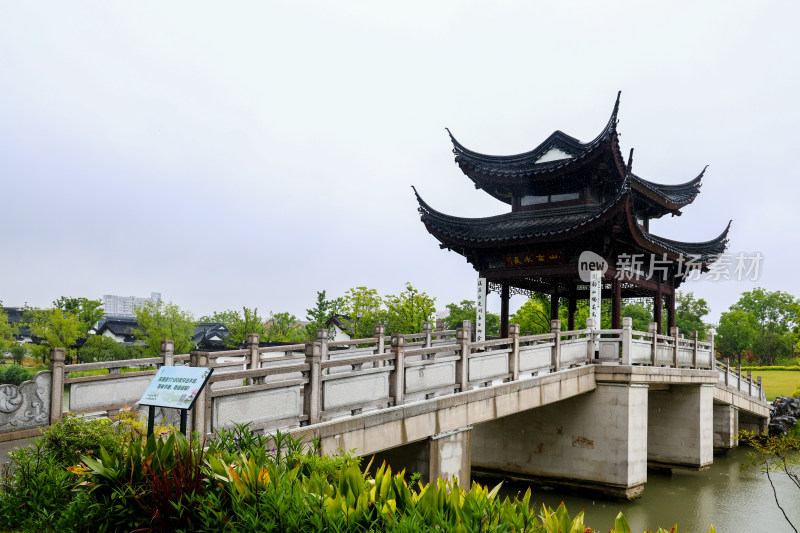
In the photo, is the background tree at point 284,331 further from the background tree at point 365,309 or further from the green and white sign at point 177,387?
the green and white sign at point 177,387

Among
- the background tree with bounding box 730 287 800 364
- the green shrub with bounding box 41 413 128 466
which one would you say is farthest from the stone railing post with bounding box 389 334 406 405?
the background tree with bounding box 730 287 800 364

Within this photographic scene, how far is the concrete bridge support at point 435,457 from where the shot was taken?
10367mm

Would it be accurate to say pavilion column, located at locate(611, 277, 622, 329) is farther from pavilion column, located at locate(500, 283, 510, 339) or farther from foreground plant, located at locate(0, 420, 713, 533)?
foreground plant, located at locate(0, 420, 713, 533)

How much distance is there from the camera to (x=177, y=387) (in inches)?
250

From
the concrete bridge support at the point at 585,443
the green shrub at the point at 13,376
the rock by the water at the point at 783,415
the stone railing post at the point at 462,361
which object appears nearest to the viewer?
the stone railing post at the point at 462,361

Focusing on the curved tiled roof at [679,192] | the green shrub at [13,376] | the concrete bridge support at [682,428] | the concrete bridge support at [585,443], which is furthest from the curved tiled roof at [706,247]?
the green shrub at [13,376]

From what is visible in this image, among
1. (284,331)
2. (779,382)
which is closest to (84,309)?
(284,331)

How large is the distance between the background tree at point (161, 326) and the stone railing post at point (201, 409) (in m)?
29.4

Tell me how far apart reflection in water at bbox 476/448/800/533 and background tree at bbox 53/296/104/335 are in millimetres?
32035

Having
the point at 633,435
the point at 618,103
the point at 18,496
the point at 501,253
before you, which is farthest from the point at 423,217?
the point at 18,496

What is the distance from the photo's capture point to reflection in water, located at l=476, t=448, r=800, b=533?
13797 mm

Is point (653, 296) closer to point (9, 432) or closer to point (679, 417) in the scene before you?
point (679, 417)

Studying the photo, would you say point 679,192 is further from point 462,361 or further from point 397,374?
point 397,374

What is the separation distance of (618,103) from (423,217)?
659 centimetres
